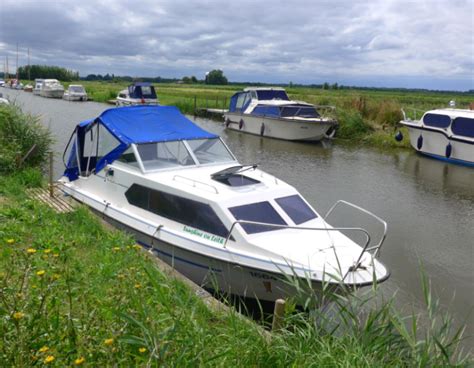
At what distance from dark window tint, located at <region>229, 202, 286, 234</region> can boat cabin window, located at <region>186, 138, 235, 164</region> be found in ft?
7.48

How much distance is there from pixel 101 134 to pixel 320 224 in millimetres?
5245

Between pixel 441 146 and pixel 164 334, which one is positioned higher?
pixel 441 146

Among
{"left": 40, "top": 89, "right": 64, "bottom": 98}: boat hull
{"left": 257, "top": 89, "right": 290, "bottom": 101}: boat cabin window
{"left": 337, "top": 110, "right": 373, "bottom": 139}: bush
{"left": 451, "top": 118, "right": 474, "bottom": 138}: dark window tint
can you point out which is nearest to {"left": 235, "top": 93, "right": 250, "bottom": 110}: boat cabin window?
{"left": 257, "top": 89, "right": 290, "bottom": 101}: boat cabin window

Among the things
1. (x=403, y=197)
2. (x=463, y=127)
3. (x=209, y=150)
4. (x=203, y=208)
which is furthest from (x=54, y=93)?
(x=203, y=208)

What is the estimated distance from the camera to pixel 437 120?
74.1 feet

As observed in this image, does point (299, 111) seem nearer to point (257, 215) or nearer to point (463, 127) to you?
point (463, 127)

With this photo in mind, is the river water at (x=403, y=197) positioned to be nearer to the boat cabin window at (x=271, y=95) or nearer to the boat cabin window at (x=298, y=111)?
the boat cabin window at (x=298, y=111)

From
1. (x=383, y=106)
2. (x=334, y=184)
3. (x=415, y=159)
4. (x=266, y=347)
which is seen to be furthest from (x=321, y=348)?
(x=383, y=106)

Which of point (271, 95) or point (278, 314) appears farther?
point (271, 95)

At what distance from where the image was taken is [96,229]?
802 centimetres

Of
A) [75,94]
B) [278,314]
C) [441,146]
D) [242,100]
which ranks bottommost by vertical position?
[278,314]

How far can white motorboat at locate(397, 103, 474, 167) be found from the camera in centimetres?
2117

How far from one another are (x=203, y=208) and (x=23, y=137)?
9753 mm

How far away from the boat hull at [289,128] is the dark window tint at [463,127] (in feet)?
22.2
